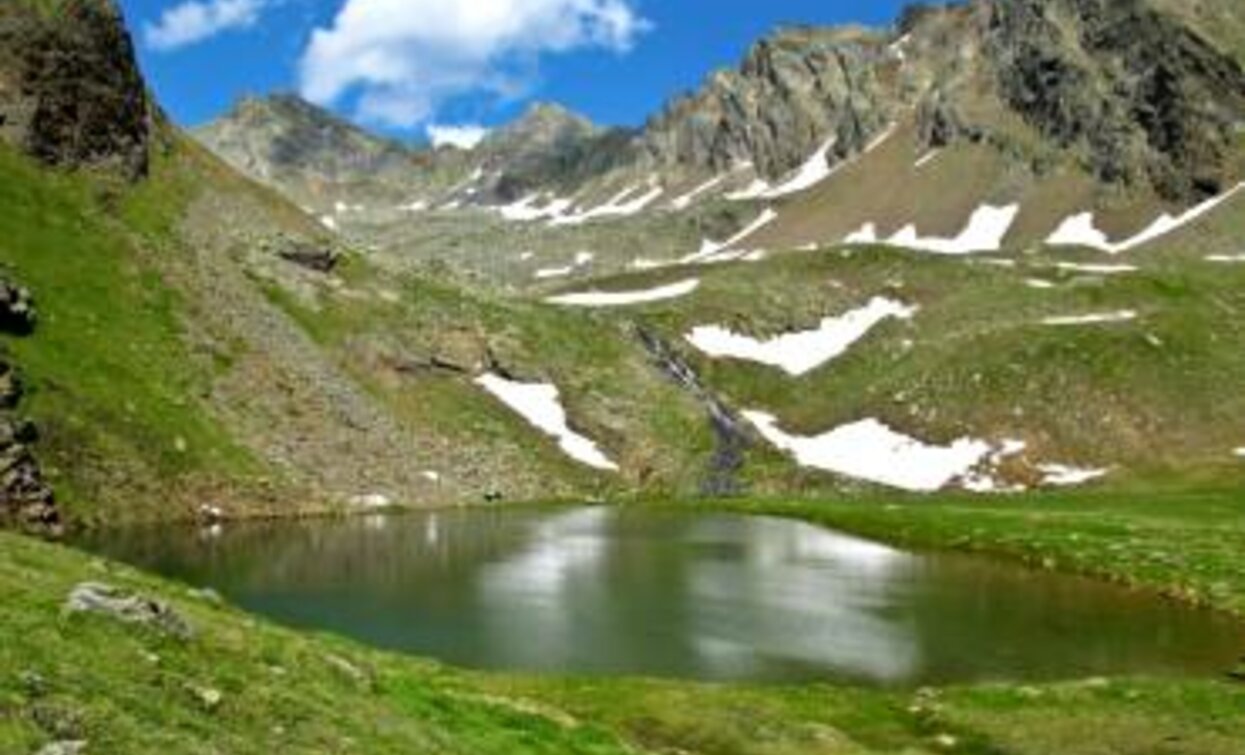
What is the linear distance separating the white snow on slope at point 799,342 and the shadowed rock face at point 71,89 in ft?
208

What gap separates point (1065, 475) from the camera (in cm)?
13712

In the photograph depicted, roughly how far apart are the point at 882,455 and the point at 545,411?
1251 inches

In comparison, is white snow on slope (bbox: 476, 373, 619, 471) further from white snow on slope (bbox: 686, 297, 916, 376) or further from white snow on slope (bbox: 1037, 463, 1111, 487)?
white snow on slope (bbox: 1037, 463, 1111, 487)

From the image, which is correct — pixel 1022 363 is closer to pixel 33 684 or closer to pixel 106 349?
pixel 106 349

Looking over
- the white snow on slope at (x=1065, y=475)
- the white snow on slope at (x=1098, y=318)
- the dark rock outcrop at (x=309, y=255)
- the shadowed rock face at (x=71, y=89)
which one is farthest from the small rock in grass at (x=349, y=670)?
the white snow on slope at (x=1098, y=318)

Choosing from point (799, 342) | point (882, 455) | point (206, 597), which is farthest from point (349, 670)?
point (799, 342)

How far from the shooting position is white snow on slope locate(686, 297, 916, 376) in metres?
166

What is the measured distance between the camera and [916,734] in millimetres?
42969

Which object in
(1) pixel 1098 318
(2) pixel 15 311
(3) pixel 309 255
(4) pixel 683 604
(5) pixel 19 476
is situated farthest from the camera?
(1) pixel 1098 318

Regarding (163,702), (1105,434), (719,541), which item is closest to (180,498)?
(719,541)

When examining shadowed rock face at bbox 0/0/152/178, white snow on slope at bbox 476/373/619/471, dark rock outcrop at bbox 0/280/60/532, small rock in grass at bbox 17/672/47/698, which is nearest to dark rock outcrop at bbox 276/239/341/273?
shadowed rock face at bbox 0/0/152/178

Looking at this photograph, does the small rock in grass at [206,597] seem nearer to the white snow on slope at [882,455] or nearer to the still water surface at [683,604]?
the still water surface at [683,604]

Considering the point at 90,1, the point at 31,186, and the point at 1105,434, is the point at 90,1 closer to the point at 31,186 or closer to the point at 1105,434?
the point at 31,186

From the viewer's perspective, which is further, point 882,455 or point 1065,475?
point 882,455
